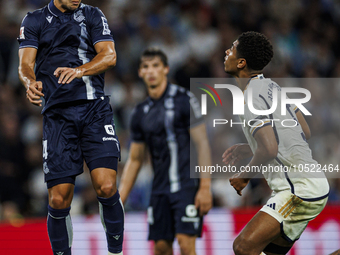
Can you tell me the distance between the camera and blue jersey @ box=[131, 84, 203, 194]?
18.7ft

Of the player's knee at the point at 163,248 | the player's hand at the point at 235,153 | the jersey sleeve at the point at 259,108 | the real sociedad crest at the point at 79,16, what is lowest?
the player's knee at the point at 163,248

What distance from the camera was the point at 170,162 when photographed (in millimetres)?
5734

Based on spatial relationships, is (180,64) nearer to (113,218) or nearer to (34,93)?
(113,218)

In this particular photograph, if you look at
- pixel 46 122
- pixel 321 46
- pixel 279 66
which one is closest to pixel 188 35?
pixel 279 66

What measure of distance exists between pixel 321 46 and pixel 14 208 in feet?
24.2

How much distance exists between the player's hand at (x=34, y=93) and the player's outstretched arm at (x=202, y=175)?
91.1 inches

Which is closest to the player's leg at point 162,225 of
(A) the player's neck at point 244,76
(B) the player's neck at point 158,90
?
(B) the player's neck at point 158,90

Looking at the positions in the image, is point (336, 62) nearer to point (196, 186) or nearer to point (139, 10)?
point (139, 10)

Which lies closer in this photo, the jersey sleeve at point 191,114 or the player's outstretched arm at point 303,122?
the player's outstretched arm at point 303,122

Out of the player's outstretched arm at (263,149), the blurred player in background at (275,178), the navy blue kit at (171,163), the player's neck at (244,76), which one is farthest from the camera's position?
the navy blue kit at (171,163)

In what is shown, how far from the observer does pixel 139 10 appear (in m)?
11.2

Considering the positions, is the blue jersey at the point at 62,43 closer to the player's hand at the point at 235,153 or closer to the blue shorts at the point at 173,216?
the player's hand at the point at 235,153

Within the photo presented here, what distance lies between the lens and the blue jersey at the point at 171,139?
5691 mm

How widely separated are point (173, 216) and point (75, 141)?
1.97 metres
